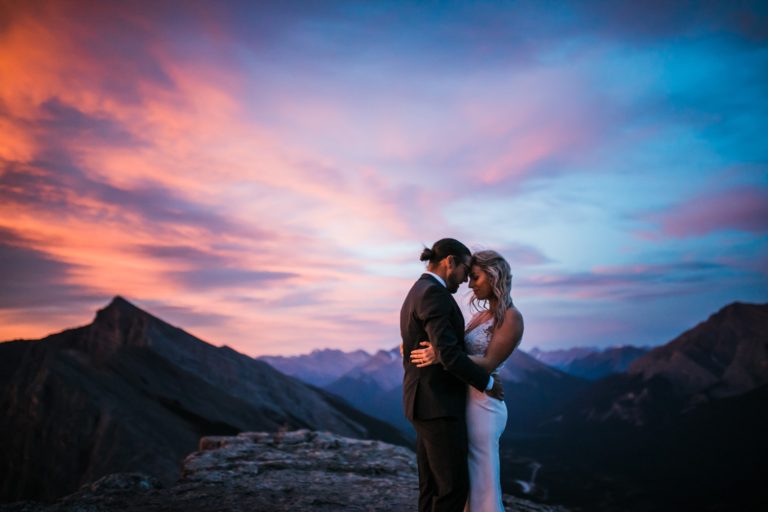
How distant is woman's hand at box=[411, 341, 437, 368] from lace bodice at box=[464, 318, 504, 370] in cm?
68

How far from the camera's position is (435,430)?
5.56 metres

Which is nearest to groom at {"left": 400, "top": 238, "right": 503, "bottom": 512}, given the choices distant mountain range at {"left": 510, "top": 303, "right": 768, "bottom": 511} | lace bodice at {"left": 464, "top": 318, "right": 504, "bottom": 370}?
lace bodice at {"left": 464, "top": 318, "right": 504, "bottom": 370}

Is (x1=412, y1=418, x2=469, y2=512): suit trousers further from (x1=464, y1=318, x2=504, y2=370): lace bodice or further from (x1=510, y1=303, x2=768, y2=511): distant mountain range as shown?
(x1=510, y1=303, x2=768, y2=511): distant mountain range

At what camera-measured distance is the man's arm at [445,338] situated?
5.29m

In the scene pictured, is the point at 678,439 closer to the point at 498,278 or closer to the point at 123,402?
the point at 123,402

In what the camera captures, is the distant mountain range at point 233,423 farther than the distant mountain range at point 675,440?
No

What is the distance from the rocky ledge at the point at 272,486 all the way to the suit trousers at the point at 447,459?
306 cm

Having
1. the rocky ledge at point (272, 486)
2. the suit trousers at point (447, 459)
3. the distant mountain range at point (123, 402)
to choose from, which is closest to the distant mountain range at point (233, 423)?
the distant mountain range at point (123, 402)

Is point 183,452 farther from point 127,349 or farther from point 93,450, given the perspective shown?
point 127,349

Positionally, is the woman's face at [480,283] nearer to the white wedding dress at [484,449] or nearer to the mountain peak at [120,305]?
the white wedding dress at [484,449]

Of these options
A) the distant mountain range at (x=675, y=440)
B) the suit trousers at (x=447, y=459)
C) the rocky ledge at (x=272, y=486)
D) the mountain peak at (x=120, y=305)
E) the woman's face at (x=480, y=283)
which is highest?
the mountain peak at (x=120, y=305)

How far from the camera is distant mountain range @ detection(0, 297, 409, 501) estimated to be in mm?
48062

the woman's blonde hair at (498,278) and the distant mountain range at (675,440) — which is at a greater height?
the woman's blonde hair at (498,278)

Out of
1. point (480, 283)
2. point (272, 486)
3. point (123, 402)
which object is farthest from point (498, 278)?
point (123, 402)
